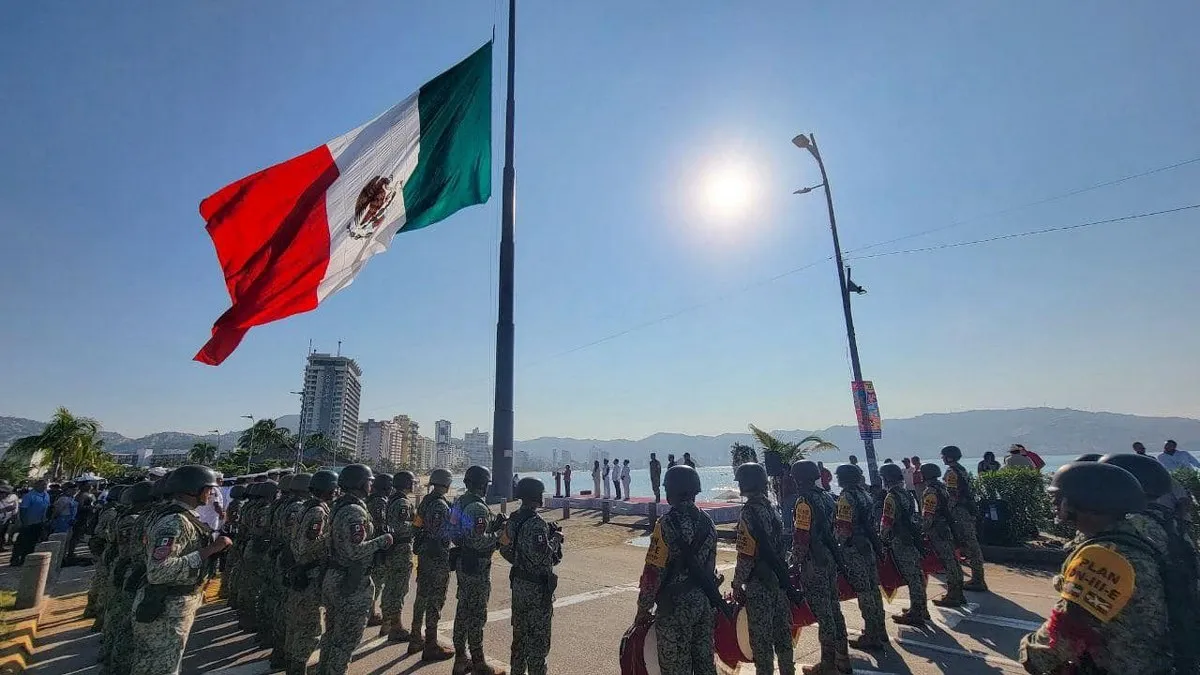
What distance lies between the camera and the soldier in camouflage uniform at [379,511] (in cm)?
765

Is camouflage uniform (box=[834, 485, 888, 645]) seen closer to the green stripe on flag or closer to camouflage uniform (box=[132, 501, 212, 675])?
camouflage uniform (box=[132, 501, 212, 675])

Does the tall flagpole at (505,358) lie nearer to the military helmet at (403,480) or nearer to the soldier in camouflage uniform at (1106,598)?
the military helmet at (403,480)

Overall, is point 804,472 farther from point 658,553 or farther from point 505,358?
point 505,358

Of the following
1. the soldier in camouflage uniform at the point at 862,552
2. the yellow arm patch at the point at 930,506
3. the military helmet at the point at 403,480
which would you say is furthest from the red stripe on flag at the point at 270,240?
the yellow arm patch at the point at 930,506

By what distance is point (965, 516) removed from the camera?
29.2 feet

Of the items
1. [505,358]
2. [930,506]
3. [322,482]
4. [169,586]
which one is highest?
[505,358]

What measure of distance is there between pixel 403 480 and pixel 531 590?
3.87 metres

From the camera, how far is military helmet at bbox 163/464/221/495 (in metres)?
4.51

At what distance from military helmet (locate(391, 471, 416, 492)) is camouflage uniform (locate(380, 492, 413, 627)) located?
378 mm

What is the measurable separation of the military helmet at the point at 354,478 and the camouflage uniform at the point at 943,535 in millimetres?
7827

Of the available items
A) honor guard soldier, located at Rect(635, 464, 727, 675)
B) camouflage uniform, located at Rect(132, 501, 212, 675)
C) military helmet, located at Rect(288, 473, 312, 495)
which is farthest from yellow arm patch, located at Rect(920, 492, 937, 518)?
camouflage uniform, located at Rect(132, 501, 212, 675)

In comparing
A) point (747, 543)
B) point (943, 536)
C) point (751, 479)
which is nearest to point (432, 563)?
point (747, 543)

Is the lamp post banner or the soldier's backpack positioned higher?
the lamp post banner

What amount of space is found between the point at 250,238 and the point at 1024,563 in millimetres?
14784
